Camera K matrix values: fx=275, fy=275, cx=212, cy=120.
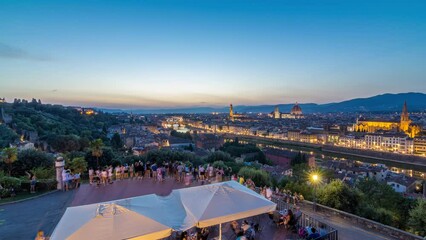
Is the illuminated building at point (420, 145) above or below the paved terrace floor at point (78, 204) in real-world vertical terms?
below

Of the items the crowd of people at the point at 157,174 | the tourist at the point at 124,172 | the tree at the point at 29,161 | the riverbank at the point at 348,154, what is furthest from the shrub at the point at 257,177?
the riverbank at the point at 348,154

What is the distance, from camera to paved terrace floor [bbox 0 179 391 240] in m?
7.66

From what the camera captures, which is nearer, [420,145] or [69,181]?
[69,181]

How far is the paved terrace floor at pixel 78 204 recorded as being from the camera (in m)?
7.66

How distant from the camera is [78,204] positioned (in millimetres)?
9547

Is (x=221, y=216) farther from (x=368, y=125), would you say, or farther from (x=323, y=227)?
(x=368, y=125)

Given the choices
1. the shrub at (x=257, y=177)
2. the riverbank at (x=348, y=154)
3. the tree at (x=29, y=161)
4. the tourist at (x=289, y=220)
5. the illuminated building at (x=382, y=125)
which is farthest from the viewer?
the illuminated building at (x=382, y=125)

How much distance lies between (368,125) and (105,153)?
127 metres

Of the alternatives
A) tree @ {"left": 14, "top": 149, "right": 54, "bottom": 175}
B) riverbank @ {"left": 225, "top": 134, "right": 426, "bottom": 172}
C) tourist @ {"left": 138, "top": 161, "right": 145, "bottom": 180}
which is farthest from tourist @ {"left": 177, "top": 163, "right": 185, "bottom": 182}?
riverbank @ {"left": 225, "top": 134, "right": 426, "bottom": 172}

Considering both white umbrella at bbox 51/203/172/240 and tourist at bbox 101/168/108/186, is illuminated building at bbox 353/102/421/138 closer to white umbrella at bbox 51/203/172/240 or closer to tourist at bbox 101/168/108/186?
tourist at bbox 101/168/108/186

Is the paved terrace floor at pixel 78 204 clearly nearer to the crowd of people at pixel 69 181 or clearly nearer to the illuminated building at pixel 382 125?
the crowd of people at pixel 69 181

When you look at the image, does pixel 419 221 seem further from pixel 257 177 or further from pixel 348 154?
pixel 348 154

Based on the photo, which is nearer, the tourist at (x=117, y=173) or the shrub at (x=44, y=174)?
the tourist at (x=117, y=173)

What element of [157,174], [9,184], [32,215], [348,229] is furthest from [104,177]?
[348,229]
